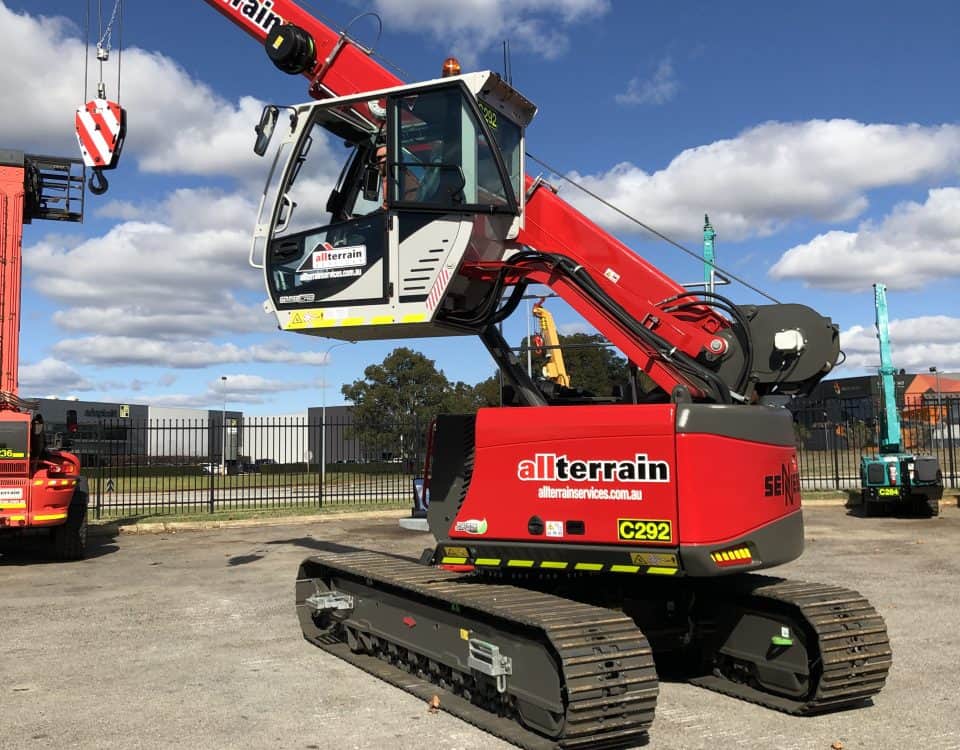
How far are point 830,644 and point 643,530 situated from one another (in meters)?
1.37

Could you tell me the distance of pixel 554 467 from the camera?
5.79 meters

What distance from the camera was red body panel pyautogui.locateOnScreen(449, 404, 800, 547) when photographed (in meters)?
5.32

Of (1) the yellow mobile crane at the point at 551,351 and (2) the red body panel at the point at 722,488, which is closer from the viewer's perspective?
(2) the red body panel at the point at 722,488

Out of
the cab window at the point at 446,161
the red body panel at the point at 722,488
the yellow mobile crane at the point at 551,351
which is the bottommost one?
the red body panel at the point at 722,488

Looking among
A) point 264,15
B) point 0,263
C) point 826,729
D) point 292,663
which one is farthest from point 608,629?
point 0,263

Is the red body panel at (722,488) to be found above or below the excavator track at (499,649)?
above

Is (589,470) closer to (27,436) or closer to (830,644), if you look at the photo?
(830,644)

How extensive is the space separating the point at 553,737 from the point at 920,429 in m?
26.1

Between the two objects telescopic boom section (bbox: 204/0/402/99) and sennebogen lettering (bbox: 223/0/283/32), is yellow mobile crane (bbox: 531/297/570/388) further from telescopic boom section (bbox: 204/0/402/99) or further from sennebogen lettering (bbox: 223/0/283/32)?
sennebogen lettering (bbox: 223/0/283/32)

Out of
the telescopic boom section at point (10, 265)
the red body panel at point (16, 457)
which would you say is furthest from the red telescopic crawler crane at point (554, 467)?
the telescopic boom section at point (10, 265)

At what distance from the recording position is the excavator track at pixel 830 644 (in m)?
5.45

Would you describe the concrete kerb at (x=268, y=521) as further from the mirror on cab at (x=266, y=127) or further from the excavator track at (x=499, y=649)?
the mirror on cab at (x=266, y=127)

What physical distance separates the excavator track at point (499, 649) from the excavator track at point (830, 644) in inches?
47.5

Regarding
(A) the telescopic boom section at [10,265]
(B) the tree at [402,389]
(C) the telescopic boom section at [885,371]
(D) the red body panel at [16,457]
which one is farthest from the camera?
(B) the tree at [402,389]
